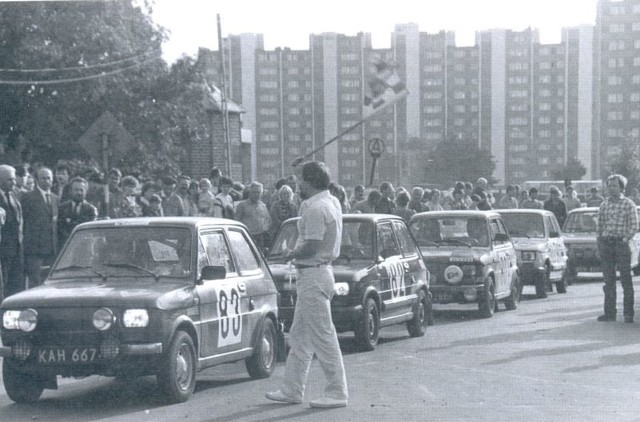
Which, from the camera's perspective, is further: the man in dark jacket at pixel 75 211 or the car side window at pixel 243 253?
the man in dark jacket at pixel 75 211

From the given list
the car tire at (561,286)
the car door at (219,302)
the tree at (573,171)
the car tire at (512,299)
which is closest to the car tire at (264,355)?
the car door at (219,302)

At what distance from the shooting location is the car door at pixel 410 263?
14211 mm

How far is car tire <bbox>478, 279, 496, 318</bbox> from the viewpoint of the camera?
16.7 meters

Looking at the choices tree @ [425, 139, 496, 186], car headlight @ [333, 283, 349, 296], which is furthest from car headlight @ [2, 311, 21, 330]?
tree @ [425, 139, 496, 186]

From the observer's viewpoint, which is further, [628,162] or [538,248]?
[628,162]

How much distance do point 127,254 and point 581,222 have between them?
17913 mm

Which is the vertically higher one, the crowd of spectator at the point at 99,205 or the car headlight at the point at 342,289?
the crowd of spectator at the point at 99,205

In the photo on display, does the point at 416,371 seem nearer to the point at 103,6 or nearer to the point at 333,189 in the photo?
the point at 333,189

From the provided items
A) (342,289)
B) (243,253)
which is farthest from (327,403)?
(342,289)

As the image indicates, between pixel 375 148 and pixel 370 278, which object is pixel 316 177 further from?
pixel 375 148

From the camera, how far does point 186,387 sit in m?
9.19

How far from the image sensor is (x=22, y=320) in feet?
29.3

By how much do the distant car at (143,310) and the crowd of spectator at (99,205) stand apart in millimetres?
4261

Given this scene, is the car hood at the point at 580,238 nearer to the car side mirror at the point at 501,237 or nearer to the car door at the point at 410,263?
the car side mirror at the point at 501,237
